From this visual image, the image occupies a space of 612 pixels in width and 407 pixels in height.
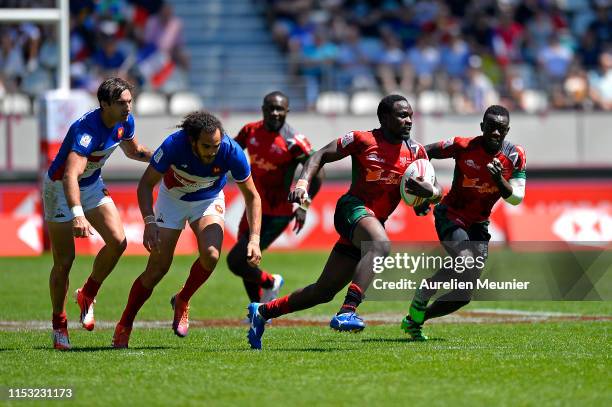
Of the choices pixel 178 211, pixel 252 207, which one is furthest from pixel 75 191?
pixel 252 207

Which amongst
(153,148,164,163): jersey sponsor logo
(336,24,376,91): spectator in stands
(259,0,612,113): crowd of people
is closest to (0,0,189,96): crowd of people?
(259,0,612,113): crowd of people

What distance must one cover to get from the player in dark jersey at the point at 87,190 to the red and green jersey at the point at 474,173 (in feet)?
9.81

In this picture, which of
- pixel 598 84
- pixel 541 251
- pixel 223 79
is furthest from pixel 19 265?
pixel 598 84

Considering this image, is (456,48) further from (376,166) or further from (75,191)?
(75,191)

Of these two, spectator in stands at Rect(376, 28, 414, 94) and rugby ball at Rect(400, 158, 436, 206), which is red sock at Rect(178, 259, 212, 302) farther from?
spectator in stands at Rect(376, 28, 414, 94)

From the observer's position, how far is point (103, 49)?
80.1 ft

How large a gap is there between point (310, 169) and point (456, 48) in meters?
17.1

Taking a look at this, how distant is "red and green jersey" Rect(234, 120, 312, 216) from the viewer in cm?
1296

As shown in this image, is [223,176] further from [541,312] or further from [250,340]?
[541,312]

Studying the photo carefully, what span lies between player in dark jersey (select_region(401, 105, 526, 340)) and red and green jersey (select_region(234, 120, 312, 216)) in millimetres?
2465

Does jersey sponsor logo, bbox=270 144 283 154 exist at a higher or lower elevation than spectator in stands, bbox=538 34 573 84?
lower

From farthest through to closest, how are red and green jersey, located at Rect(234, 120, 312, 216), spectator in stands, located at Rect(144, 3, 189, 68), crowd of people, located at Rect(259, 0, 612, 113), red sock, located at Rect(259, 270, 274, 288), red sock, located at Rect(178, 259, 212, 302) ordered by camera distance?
A: 1. spectator in stands, located at Rect(144, 3, 189, 68)
2. crowd of people, located at Rect(259, 0, 612, 113)
3. red and green jersey, located at Rect(234, 120, 312, 216)
4. red sock, located at Rect(259, 270, 274, 288)
5. red sock, located at Rect(178, 259, 212, 302)

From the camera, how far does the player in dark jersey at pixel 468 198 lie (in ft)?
35.0

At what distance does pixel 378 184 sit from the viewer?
393 inches
